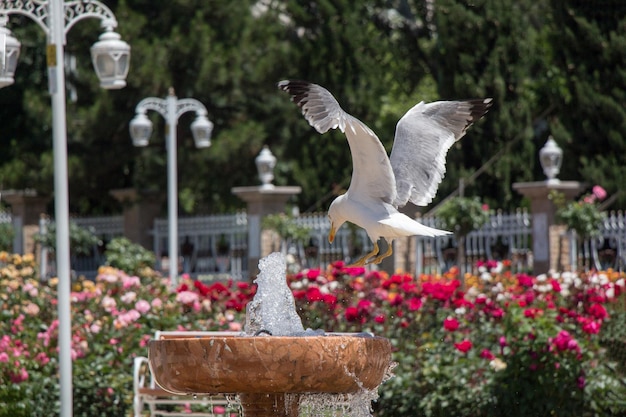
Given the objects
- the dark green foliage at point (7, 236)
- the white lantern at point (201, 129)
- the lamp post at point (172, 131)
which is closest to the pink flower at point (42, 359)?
the lamp post at point (172, 131)

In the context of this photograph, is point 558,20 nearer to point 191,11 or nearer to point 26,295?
point 191,11

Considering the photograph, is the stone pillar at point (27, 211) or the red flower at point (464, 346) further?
the stone pillar at point (27, 211)

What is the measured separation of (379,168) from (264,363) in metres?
1.24

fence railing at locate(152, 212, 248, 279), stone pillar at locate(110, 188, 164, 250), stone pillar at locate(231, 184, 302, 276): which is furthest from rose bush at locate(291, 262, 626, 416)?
stone pillar at locate(110, 188, 164, 250)

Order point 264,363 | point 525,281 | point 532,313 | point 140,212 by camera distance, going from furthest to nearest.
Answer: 1. point 140,212
2. point 525,281
3. point 532,313
4. point 264,363

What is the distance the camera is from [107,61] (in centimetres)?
Result: 899

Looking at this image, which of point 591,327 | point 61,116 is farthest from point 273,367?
point 591,327

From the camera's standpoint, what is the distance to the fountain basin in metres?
4.66

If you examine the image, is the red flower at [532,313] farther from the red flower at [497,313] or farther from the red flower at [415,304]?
the red flower at [415,304]

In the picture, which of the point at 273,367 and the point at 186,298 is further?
the point at 186,298

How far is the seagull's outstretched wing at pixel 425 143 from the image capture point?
20.0ft

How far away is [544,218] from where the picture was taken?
17094 millimetres

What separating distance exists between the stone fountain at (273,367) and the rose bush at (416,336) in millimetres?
2746

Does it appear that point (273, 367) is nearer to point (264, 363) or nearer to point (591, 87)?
point (264, 363)
